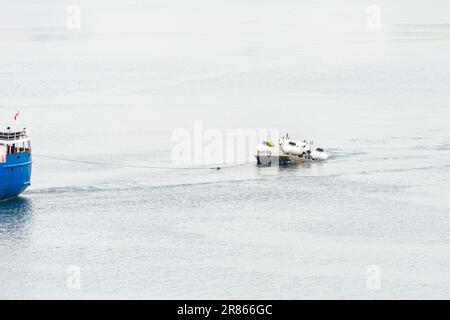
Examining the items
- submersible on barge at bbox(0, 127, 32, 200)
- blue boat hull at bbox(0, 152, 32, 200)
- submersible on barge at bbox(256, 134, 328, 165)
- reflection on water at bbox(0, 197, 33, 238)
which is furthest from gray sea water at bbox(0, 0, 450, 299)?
submersible on barge at bbox(256, 134, 328, 165)

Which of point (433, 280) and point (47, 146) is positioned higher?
point (47, 146)

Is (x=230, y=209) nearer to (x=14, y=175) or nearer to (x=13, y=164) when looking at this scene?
(x=14, y=175)

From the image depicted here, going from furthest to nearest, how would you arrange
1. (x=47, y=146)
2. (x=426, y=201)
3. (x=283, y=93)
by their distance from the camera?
(x=283, y=93) < (x=47, y=146) < (x=426, y=201)

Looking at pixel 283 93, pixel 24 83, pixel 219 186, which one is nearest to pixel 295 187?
pixel 219 186

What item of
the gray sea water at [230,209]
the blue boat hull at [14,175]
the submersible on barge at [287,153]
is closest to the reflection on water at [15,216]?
the gray sea water at [230,209]

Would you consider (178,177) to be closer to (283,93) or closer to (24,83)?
(283,93)

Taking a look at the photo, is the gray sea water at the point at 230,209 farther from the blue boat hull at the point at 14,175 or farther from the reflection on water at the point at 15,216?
the blue boat hull at the point at 14,175

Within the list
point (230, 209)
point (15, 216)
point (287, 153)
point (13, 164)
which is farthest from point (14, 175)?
point (287, 153)

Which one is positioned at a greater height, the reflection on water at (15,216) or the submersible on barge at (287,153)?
the submersible on barge at (287,153)
